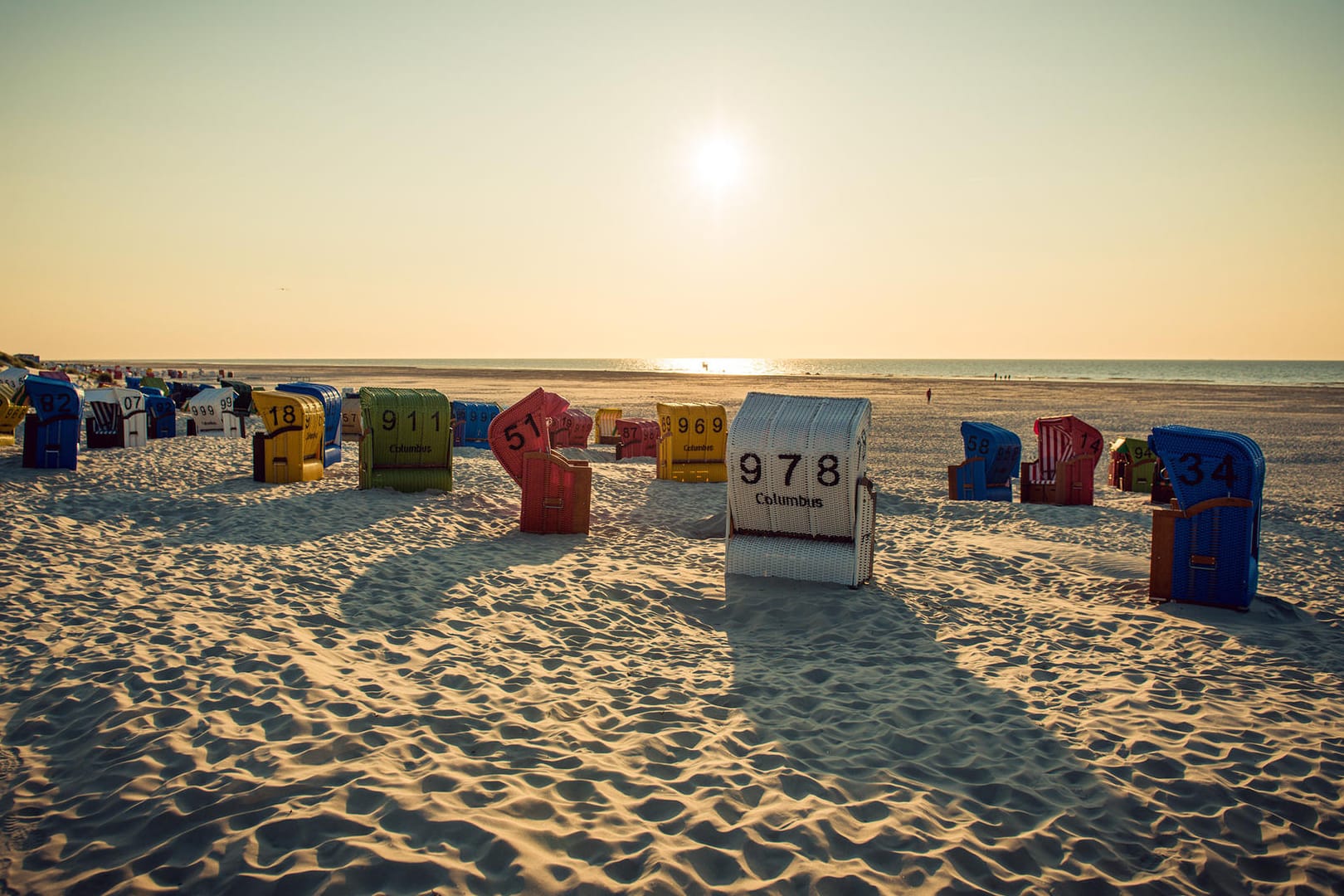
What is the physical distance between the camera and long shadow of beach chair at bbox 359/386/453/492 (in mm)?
13547

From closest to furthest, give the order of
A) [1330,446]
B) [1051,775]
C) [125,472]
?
[1051,775] < [125,472] < [1330,446]

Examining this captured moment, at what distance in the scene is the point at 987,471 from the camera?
15.2 meters

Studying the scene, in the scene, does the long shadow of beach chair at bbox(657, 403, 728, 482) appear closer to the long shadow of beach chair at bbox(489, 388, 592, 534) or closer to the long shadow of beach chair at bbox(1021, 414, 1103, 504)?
the long shadow of beach chair at bbox(489, 388, 592, 534)

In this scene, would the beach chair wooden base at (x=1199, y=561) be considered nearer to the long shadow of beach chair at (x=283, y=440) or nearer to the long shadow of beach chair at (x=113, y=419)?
the long shadow of beach chair at (x=283, y=440)

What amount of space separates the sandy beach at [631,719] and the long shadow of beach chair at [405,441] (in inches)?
120

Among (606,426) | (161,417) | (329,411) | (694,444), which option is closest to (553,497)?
(694,444)

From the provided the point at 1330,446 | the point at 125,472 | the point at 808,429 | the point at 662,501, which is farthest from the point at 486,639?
the point at 1330,446

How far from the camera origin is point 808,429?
8.45 metres

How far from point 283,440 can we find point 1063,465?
15.0m

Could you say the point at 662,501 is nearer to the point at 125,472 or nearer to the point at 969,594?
the point at 969,594

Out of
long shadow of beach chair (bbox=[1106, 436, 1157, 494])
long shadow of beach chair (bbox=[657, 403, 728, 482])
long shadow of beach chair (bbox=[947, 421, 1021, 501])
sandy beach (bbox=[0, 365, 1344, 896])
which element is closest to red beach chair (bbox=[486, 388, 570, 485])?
sandy beach (bbox=[0, 365, 1344, 896])

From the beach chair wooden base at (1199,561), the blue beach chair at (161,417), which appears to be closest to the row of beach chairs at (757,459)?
the beach chair wooden base at (1199,561)

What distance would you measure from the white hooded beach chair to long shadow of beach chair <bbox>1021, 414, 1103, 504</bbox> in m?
21.8

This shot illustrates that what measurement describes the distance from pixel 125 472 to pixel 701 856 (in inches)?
588
